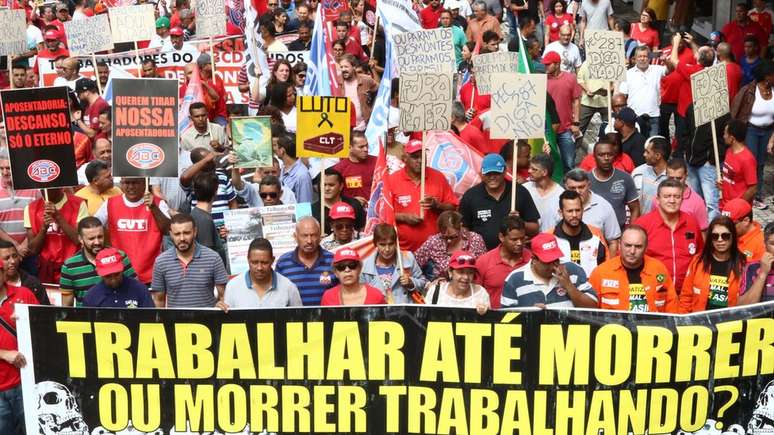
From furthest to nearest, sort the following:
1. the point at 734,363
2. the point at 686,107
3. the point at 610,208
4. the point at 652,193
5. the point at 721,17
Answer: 1. the point at 721,17
2. the point at 686,107
3. the point at 652,193
4. the point at 610,208
5. the point at 734,363

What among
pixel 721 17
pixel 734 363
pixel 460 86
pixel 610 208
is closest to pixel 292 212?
pixel 610 208

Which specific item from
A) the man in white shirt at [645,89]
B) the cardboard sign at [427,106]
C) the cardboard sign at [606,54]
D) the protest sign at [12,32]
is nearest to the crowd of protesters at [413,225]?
the cardboard sign at [427,106]

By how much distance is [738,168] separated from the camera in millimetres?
11891

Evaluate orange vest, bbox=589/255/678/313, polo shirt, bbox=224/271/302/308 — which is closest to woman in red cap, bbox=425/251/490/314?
orange vest, bbox=589/255/678/313

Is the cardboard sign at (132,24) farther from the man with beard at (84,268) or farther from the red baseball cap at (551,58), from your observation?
the man with beard at (84,268)

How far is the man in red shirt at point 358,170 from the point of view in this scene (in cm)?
1205

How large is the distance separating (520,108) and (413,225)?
1330 mm

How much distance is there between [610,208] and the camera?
10578mm

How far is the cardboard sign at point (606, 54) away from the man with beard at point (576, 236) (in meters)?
4.11

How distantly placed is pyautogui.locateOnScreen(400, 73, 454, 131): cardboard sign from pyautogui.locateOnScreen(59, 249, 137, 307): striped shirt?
3103 millimetres

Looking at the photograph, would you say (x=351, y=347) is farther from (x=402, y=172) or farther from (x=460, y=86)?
(x=460, y=86)

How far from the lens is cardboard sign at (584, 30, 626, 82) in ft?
45.0

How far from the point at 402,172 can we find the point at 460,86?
523 cm

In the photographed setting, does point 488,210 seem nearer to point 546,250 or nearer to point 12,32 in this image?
point 546,250
